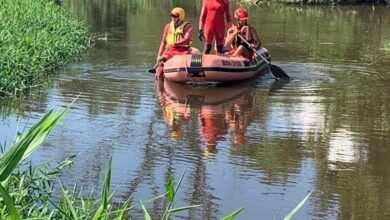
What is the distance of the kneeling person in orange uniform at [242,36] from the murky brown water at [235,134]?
1.67 feet

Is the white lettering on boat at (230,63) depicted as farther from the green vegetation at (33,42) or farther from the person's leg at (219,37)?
the green vegetation at (33,42)

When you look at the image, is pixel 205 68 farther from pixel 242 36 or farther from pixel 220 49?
pixel 220 49

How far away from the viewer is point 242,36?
9961 mm

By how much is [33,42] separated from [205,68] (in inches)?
123

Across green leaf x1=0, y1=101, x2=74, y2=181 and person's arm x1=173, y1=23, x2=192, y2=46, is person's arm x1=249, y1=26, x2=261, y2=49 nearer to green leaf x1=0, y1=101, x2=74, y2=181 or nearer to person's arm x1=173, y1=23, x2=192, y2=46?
person's arm x1=173, y1=23, x2=192, y2=46

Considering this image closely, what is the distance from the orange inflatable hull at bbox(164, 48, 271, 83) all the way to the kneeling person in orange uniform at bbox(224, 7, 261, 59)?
1.15 feet

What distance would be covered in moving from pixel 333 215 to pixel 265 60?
584cm

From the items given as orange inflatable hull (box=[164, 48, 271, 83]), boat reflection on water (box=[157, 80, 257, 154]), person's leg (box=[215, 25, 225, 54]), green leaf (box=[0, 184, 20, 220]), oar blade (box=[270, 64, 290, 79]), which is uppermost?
green leaf (box=[0, 184, 20, 220])

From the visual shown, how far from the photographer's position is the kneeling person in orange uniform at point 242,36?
9.92 m

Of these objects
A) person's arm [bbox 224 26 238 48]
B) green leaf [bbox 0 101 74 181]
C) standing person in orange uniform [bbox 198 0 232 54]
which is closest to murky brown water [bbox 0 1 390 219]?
person's arm [bbox 224 26 238 48]

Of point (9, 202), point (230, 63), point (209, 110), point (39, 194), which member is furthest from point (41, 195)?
point (230, 63)

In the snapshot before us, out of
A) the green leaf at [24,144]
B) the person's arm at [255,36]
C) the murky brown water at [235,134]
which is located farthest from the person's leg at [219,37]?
the green leaf at [24,144]

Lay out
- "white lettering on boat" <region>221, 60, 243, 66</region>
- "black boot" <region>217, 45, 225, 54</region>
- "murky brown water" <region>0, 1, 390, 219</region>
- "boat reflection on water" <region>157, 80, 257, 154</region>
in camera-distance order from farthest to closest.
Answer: "black boot" <region>217, 45, 225, 54</region> → "white lettering on boat" <region>221, 60, 243, 66</region> → "boat reflection on water" <region>157, 80, 257, 154</region> → "murky brown water" <region>0, 1, 390, 219</region>

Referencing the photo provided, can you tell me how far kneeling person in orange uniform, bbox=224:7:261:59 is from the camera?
9.92m
